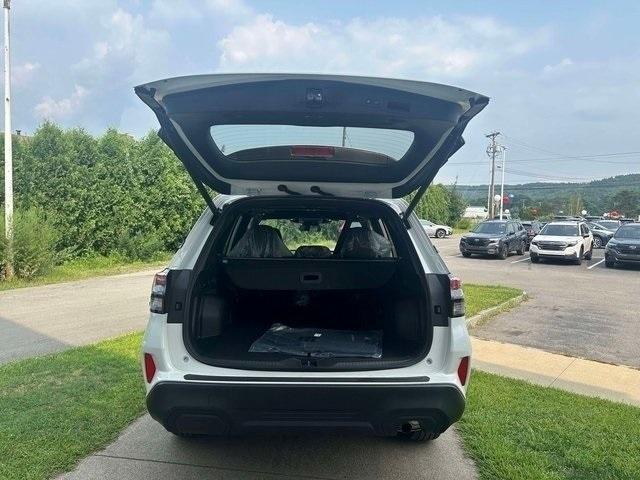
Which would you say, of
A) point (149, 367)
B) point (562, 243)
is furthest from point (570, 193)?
point (149, 367)

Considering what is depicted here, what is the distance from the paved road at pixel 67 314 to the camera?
6.37m

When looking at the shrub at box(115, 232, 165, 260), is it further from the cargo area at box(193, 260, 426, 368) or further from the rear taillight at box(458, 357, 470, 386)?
the rear taillight at box(458, 357, 470, 386)

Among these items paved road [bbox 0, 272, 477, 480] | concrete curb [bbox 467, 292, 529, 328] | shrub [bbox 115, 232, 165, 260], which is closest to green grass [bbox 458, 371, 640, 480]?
paved road [bbox 0, 272, 477, 480]

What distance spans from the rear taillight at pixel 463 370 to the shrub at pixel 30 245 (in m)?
10.8

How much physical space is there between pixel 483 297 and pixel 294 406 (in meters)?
7.63

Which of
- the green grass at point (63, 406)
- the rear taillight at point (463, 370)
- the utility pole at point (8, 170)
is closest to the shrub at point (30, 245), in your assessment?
the utility pole at point (8, 170)

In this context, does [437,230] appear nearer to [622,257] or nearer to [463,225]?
[463,225]

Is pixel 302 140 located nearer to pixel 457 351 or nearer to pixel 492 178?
pixel 457 351

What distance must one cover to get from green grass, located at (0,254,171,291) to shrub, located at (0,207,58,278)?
0.23 metres

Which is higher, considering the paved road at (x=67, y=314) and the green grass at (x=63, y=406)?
the green grass at (x=63, y=406)

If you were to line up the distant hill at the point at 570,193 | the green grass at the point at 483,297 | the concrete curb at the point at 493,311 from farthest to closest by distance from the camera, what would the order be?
the distant hill at the point at 570,193, the green grass at the point at 483,297, the concrete curb at the point at 493,311

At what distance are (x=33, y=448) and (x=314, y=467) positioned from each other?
179 cm

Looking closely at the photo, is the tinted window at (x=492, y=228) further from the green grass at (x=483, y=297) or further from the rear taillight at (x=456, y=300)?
the rear taillight at (x=456, y=300)

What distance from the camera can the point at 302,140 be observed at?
3125mm
